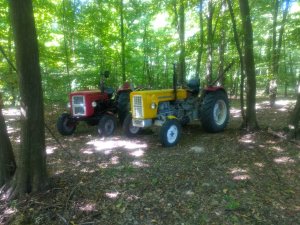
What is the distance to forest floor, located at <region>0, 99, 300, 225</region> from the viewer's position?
128 inches

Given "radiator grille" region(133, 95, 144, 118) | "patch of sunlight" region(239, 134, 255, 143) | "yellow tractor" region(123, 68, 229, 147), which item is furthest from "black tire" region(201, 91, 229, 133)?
"radiator grille" region(133, 95, 144, 118)

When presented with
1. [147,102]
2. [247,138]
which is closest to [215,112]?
[247,138]

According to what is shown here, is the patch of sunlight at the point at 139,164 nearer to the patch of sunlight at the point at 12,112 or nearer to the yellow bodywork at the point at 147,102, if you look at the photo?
the yellow bodywork at the point at 147,102

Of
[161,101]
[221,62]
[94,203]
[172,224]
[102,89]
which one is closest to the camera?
[172,224]

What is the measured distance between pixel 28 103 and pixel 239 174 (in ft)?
10.6

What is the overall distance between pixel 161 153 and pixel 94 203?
2.14m

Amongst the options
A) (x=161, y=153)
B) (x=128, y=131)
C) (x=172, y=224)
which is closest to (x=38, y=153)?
(x=172, y=224)

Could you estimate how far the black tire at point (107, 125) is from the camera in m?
7.14

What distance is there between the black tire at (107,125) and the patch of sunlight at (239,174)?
378 centimetres

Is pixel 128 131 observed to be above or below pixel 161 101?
below

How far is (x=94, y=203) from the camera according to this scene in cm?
349

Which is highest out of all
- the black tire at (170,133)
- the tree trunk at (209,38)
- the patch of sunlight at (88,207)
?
the tree trunk at (209,38)

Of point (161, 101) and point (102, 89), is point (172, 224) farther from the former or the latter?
point (102, 89)

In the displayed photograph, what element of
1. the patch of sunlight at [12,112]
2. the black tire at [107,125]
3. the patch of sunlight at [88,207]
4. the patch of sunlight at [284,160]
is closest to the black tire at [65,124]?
the black tire at [107,125]
